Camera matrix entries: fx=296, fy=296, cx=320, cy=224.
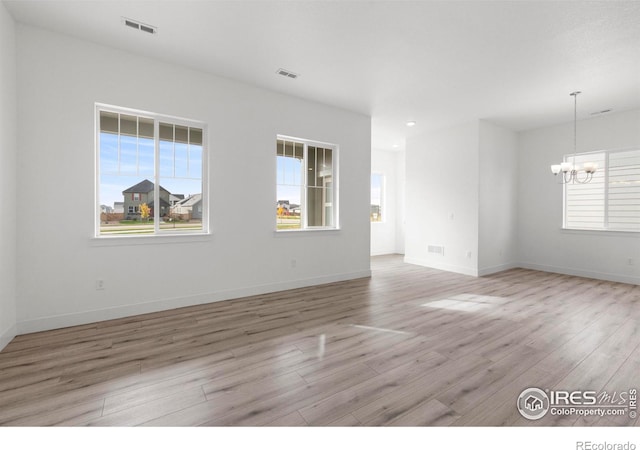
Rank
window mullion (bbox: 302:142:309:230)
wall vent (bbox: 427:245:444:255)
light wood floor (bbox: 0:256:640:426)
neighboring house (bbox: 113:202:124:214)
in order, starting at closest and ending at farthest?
light wood floor (bbox: 0:256:640:426) < neighboring house (bbox: 113:202:124:214) < window mullion (bbox: 302:142:309:230) < wall vent (bbox: 427:245:444:255)

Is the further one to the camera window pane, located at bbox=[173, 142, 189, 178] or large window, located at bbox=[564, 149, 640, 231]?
large window, located at bbox=[564, 149, 640, 231]

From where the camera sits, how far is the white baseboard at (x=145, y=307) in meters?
3.12

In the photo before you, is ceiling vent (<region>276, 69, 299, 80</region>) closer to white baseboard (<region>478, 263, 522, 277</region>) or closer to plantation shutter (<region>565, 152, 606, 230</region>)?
white baseboard (<region>478, 263, 522, 277</region>)

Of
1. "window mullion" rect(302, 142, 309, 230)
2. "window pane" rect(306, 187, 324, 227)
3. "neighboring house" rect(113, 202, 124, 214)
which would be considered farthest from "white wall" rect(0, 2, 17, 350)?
"window pane" rect(306, 187, 324, 227)

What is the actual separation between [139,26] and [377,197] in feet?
24.4

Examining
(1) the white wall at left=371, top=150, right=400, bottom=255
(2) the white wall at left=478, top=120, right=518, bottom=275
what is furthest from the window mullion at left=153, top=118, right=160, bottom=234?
(1) the white wall at left=371, top=150, right=400, bottom=255

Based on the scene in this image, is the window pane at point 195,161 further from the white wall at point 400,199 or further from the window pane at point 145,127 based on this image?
the white wall at point 400,199

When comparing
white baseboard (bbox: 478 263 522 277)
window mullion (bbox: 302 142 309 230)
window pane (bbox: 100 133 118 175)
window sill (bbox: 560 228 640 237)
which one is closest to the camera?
window pane (bbox: 100 133 118 175)

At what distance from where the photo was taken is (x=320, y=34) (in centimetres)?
314

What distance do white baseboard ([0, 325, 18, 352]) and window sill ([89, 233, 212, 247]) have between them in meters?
1.02

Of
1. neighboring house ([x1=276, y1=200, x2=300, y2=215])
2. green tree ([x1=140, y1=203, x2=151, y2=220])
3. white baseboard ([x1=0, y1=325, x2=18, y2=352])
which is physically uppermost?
neighboring house ([x1=276, y1=200, x2=300, y2=215])

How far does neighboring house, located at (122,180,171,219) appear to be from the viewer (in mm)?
3686

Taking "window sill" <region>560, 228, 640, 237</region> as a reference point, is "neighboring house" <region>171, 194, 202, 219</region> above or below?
above
